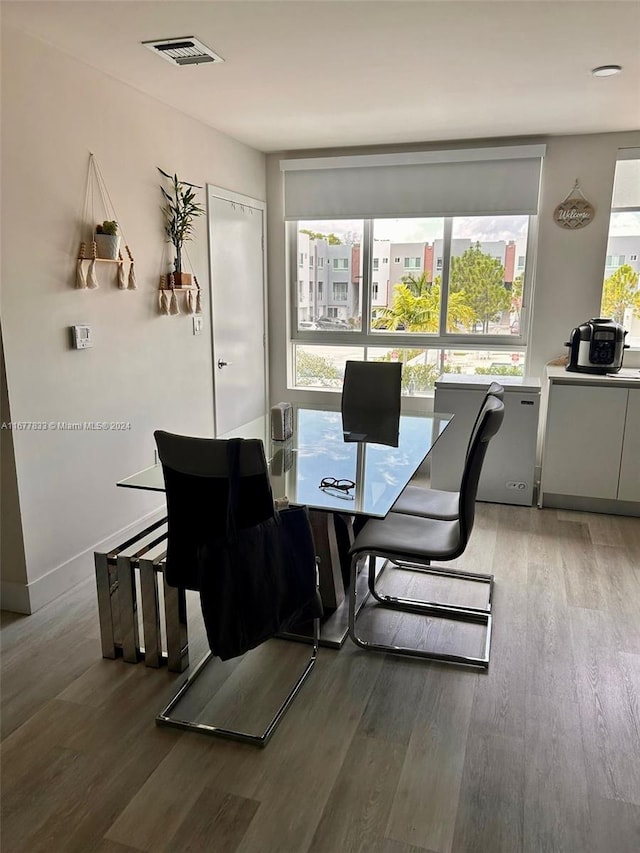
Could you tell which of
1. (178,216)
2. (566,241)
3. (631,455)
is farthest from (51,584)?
(566,241)

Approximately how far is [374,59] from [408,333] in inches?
96.0

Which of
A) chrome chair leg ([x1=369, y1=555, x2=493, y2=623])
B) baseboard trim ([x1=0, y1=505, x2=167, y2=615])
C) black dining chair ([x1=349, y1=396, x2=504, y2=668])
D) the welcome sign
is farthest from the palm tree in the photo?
baseboard trim ([x1=0, y1=505, x2=167, y2=615])

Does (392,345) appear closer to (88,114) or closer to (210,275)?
(210,275)

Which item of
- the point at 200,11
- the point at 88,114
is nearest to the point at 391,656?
the point at 200,11

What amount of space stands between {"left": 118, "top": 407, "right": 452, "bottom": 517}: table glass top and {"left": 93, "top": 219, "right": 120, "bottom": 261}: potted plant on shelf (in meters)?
1.09

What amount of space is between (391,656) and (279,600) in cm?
75

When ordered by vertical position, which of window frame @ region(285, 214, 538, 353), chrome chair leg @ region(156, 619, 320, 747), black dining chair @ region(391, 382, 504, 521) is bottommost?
chrome chair leg @ region(156, 619, 320, 747)

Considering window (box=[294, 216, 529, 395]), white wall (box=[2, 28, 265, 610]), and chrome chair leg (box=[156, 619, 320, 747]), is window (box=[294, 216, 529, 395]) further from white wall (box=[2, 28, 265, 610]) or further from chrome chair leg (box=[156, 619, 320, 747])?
chrome chair leg (box=[156, 619, 320, 747])

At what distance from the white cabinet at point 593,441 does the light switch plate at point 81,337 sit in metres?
2.83

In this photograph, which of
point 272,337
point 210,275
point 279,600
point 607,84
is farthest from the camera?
point 272,337

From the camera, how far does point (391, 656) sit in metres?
2.51

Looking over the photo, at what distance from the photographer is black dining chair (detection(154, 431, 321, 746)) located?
187 cm

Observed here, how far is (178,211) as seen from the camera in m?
3.78

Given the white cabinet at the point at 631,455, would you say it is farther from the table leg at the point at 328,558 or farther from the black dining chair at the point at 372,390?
the table leg at the point at 328,558
